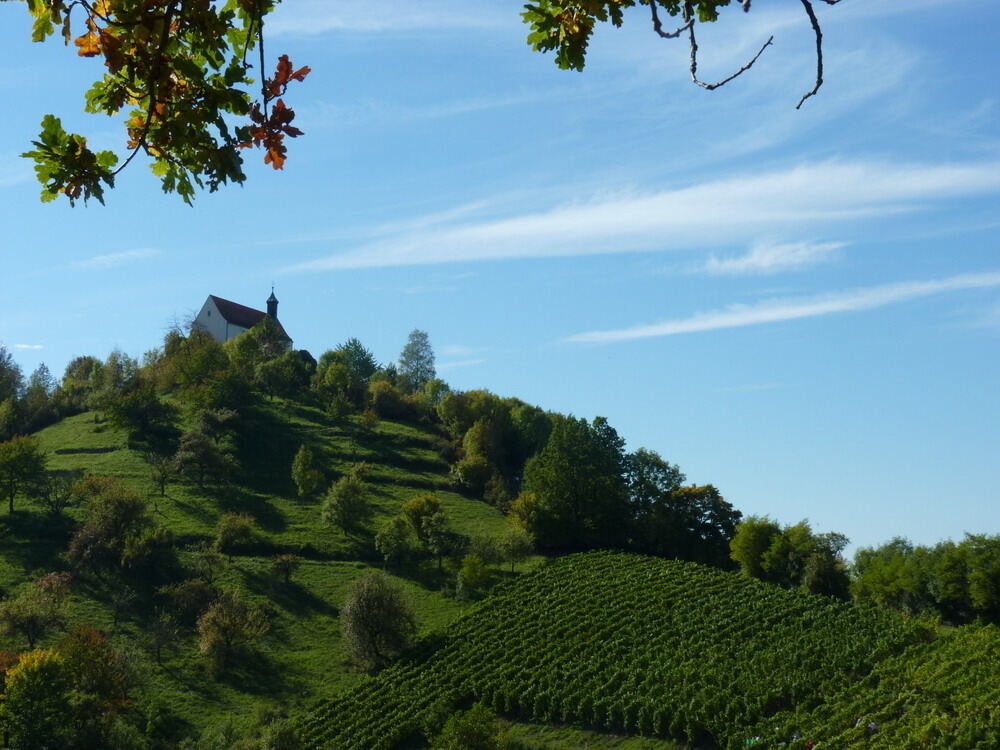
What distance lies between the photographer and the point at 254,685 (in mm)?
40594

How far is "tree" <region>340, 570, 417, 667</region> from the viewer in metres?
43.2

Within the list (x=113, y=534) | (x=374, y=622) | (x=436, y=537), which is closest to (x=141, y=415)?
(x=113, y=534)

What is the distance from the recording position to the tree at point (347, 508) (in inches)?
2297

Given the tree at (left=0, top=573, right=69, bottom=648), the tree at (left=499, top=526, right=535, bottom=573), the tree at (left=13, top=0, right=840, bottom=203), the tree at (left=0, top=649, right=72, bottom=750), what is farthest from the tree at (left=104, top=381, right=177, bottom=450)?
the tree at (left=13, top=0, right=840, bottom=203)

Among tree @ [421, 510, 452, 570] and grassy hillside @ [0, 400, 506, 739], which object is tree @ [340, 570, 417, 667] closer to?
grassy hillside @ [0, 400, 506, 739]

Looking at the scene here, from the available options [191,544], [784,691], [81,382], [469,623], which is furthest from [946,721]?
[81,382]

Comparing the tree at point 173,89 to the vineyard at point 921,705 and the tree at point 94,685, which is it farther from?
the tree at point 94,685

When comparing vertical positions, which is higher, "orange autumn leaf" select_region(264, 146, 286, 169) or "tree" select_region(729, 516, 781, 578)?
"orange autumn leaf" select_region(264, 146, 286, 169)

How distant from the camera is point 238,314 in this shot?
11794cm

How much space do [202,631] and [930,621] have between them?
35.0 meters

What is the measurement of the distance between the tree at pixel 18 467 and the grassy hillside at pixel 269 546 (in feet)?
4.11

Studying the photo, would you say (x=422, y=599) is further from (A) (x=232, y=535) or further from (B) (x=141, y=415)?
(B) (x=141, y=415)

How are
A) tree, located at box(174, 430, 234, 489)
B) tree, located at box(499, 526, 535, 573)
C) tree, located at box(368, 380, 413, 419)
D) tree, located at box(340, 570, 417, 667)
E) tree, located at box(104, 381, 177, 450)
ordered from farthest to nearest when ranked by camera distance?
1. tree, located at box(368, 380, 413, 419)
2. tree, located at box(104, 381, 177, 450)
3. tree, located at box(174, 430, 234, 489)
4. tree, located at box(499, 526, 535, 573)
5. tree, located at box(340, 570, 417, 667)

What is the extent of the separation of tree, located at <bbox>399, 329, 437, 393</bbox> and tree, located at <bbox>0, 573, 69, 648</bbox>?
228 ft
